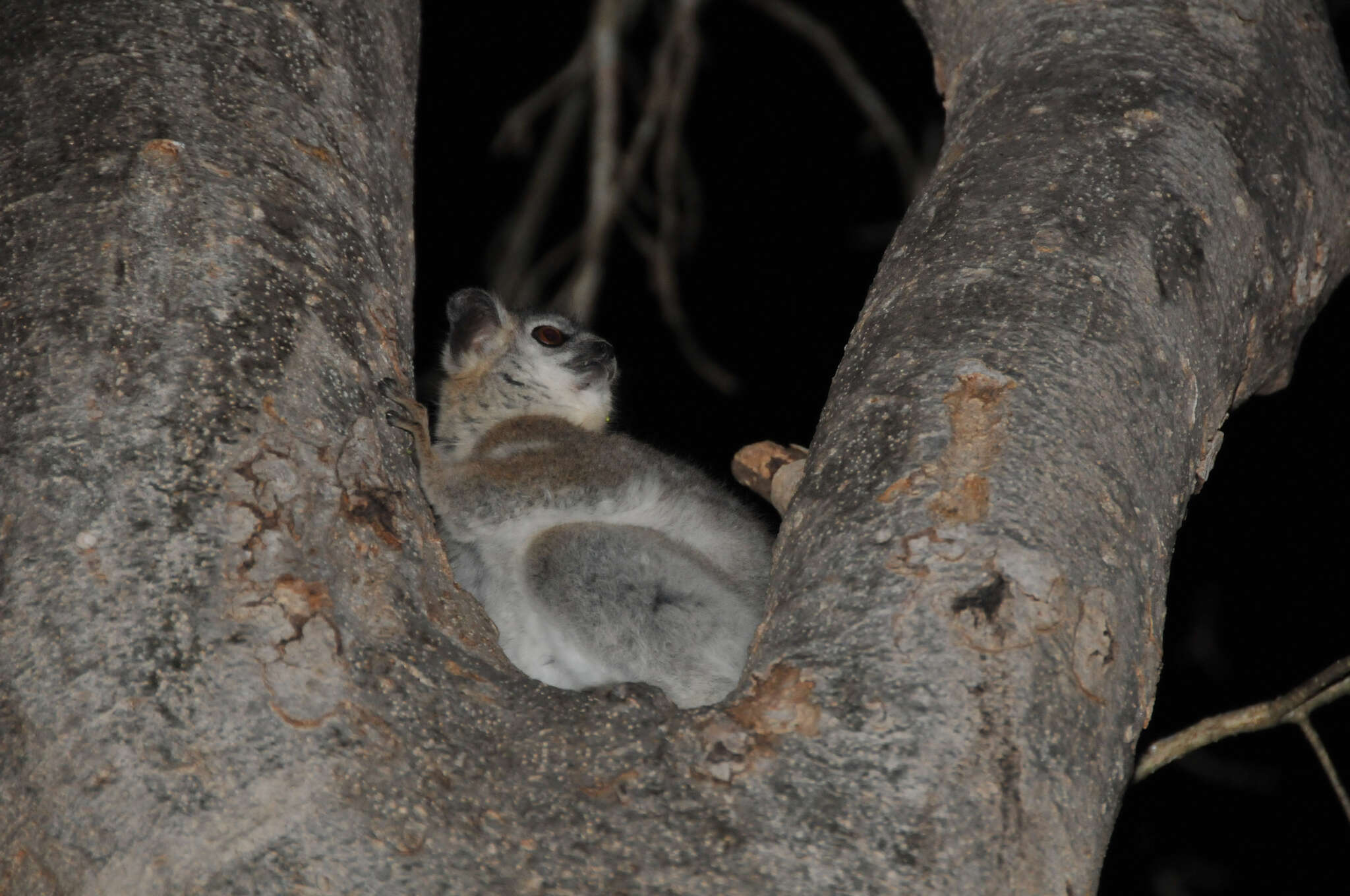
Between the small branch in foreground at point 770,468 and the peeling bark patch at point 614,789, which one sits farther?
the small branch in foreground at point 770,468

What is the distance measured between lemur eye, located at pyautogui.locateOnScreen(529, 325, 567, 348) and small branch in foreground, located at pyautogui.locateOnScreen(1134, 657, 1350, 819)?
2.06 meters

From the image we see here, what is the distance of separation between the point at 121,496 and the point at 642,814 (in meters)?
0.85

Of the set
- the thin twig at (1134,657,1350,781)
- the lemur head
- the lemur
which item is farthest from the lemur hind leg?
the thin twig at (1134,657,1350,781)

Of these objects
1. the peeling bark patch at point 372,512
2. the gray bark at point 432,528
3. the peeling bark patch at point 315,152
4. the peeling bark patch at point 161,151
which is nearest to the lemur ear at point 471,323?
the gray bark at point 432,528

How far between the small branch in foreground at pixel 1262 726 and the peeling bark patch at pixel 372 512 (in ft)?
5.43

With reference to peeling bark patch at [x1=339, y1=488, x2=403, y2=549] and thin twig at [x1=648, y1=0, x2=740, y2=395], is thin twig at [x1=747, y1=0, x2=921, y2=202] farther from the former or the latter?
peeling bark patch at [x1=339, y1=488, x2=403, y2=549]

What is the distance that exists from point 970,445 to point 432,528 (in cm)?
92

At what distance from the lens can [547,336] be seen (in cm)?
375

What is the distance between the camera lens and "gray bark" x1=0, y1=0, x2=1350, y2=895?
1568mm

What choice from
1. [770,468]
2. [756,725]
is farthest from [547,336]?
[756,725]

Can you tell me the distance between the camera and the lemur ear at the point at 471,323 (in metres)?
3.70

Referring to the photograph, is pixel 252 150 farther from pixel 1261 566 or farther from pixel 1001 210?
pixel 1261 566

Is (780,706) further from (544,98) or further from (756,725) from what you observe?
(544,98)

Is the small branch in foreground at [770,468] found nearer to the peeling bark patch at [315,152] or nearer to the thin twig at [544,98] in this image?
the peeling bark patch at [315,152]
